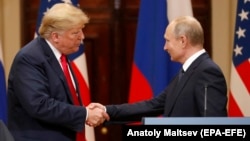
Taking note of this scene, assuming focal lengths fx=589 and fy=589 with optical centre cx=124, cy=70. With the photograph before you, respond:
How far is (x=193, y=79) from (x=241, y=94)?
1.34 meters

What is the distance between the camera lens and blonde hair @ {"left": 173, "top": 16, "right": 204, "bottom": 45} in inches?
122

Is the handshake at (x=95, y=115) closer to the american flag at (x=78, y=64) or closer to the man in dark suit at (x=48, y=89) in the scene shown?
the man in dark suit at (x=48, y=89)

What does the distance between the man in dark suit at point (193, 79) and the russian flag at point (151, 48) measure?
105 cm

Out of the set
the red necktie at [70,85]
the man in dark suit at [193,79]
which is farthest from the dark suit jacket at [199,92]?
the red necktie at [70,85]

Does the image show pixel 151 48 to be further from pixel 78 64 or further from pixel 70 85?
pixel 70 85

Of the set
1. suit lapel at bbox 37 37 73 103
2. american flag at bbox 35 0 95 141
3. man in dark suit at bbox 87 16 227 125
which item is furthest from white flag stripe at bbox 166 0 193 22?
suit lapel at bbox 37 37 73 103

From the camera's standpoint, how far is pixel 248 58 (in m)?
4.25

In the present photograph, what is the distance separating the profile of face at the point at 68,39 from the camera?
3.16m

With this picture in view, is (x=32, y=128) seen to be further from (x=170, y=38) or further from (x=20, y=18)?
(x=20, y=18)

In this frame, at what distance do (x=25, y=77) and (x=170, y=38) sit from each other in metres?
0.80

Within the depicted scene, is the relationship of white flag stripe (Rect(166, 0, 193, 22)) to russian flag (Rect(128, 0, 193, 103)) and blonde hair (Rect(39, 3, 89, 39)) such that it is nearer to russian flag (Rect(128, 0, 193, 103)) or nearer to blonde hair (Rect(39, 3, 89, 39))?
russian flag (Rect(128, 0, 193, 103))

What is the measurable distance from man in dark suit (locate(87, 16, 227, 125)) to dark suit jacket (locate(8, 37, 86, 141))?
0.98 ft

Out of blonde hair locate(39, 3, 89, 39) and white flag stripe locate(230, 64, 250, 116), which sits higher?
blonde hair locate(39, 3, 89, 39)
